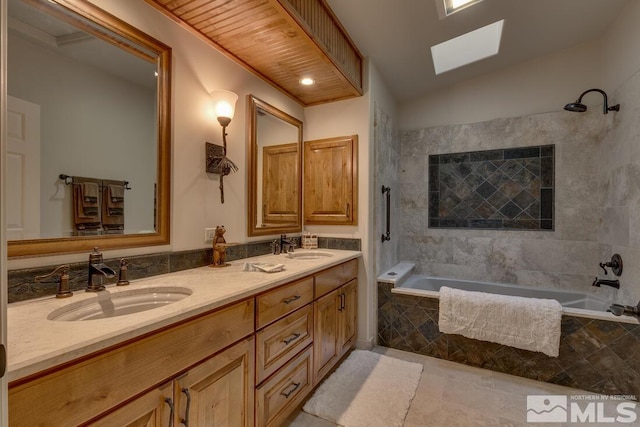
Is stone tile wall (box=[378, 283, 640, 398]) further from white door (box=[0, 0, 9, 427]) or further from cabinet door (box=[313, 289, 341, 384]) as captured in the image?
white door (box=[0, 0, 9, 427])

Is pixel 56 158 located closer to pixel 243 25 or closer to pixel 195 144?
pixel 195 144

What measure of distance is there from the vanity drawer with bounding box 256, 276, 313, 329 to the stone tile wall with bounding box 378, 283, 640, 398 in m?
1.21

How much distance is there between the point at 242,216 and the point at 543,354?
2456 millimetres

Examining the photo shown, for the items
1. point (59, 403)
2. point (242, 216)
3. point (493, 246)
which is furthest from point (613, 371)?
point (59, 403)

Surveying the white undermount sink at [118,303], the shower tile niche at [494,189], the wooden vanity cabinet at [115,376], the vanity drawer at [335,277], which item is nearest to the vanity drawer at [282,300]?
the vanity drawer at [335,277]

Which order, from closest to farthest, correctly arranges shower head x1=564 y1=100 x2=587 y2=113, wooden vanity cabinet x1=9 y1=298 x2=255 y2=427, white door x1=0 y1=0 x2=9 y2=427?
white door x1=0 y1=0 x2=9 y2=427 → wooden vanity cabinet x1=9 y1=298 x2=255 y2=427 → shower head x1=564 y1=100 x2=587 y2=113

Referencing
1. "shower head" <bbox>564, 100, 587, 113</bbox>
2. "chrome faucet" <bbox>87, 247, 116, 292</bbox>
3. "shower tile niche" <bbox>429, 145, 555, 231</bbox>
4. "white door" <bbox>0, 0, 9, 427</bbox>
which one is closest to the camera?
"white door" <bbox>0, 0, 9, 427</bbox>

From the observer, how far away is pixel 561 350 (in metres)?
2.09

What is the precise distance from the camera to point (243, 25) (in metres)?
1.64

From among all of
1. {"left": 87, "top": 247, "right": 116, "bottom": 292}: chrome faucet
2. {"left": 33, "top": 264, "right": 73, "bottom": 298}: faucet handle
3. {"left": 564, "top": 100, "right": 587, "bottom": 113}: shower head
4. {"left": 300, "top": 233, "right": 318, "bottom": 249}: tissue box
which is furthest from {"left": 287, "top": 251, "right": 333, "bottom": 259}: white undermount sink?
{"left": 564, "top": 100, "right": 587, "bottom": 113}: shower head

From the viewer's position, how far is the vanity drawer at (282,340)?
4.49ft

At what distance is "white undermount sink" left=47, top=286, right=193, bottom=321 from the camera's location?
1.03 meters

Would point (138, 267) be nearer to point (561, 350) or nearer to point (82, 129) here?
point (82, 129)

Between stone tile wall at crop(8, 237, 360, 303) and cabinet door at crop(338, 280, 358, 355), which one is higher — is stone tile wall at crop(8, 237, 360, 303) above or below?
above
